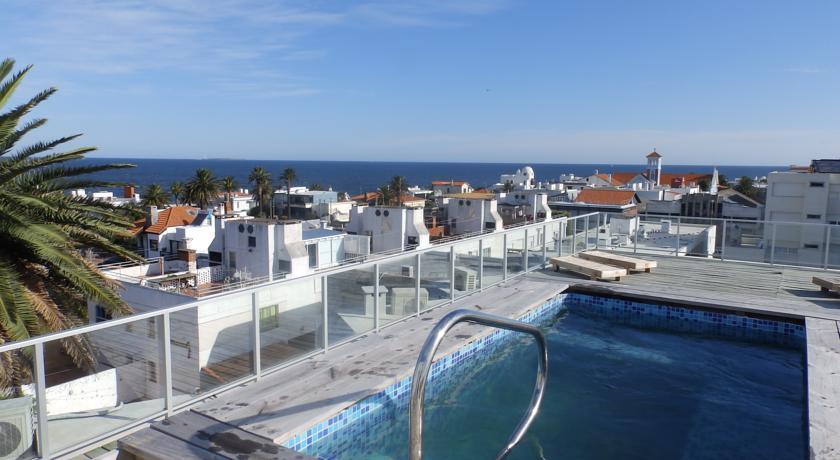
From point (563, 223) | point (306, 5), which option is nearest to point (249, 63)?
point (306, 5)

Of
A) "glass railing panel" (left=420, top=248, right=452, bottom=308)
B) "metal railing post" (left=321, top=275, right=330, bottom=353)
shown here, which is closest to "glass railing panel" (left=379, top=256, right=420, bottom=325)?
"glass railing panel" (left=420, top=248, right=452, bottom=308)

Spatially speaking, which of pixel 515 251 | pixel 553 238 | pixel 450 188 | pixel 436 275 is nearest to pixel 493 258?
pixel 515 251

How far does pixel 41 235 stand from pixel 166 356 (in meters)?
3.35

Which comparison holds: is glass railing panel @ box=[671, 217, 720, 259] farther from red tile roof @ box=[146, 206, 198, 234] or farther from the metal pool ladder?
red tile roof @ box=[146, 206, 198, 234]

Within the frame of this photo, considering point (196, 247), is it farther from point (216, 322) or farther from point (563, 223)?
point (216, 322)

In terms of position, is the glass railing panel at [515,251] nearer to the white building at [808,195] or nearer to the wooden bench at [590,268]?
the wooden bench at [590,268]

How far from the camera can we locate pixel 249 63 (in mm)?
54281

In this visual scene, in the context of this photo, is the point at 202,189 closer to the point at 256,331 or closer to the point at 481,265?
the point at 481,265

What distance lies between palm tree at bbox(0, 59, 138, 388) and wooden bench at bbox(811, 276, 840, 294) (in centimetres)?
1109

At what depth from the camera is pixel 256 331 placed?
5207 millimetres

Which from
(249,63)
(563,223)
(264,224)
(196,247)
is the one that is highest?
(249,63)

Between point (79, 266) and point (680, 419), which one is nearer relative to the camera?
point (680, 419)

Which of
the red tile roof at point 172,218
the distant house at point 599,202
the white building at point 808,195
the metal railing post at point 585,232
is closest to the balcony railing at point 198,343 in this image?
the metal railing post at point 585,232

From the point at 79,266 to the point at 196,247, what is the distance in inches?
1398
